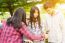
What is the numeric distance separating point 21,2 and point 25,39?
1.37 feet

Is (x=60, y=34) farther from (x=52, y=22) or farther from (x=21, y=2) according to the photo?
(x=21, y=2)

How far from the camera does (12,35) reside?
7.81ft

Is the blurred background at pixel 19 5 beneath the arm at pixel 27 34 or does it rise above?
above

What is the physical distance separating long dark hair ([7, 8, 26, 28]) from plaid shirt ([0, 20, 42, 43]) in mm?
55

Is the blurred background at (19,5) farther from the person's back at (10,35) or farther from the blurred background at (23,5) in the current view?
the person's back at (10,35)

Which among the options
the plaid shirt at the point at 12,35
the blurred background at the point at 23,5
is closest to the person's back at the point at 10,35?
the plaid shirt at the point at 12,35

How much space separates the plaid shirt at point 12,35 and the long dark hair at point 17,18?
0.18ft

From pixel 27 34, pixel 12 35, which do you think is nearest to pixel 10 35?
pixel 12 35

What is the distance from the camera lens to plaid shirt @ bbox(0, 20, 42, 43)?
237cm

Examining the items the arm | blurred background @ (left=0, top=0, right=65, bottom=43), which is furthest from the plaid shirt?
blurred background @ (left=0, top=0, right=65, bottom=43)

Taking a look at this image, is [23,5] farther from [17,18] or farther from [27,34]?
[27,34]

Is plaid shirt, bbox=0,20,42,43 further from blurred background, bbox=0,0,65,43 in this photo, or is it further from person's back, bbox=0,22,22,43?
blurred background, bbox=0,0,65,43

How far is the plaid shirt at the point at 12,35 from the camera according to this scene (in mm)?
2365

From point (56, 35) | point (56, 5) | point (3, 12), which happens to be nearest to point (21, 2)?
point (3, 12)
